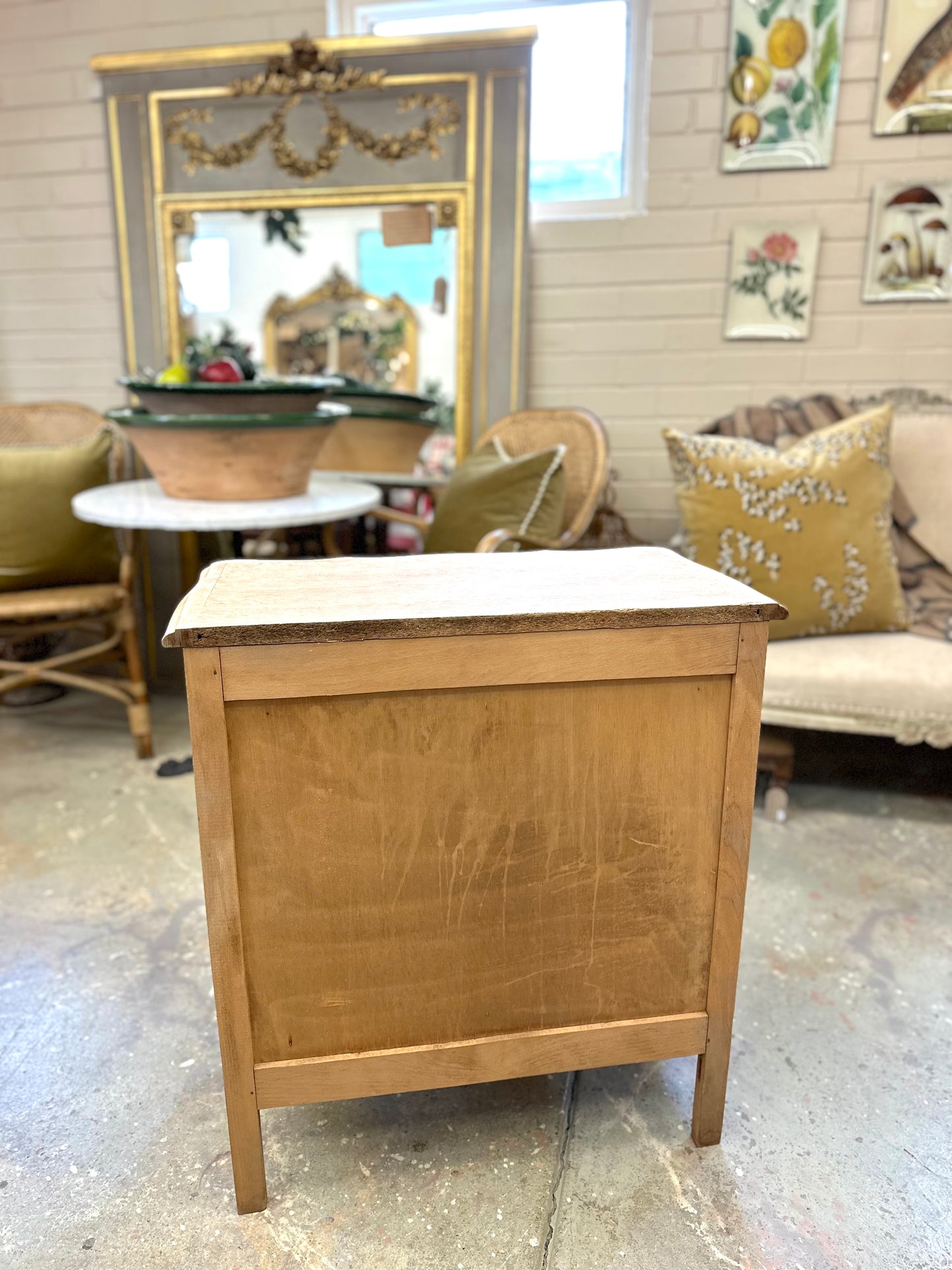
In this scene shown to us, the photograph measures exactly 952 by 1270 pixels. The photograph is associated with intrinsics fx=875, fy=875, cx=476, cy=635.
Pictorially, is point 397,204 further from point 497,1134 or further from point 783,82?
point 497,1134

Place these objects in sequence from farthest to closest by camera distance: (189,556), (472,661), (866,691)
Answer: (189,556) < (866,691) < (472,661)

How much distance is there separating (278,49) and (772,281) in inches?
64.5

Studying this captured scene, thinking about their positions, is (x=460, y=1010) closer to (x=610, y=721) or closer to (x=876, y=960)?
(x=610, y=721)

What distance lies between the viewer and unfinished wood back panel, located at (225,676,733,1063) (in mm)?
1027

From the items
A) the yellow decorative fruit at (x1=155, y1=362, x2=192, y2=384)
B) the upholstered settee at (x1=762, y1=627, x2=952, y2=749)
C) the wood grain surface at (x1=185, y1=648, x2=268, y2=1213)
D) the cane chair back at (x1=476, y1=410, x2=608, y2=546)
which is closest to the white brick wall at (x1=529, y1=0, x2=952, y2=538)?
the cane chair back at (x1=476, y1=410, x2=608, y2=546)

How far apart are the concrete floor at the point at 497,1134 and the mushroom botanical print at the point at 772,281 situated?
167cm

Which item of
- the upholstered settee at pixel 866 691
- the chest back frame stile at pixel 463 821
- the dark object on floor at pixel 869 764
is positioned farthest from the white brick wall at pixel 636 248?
the chest back frame stile at pixel 463 821

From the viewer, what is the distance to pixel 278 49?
263 cm

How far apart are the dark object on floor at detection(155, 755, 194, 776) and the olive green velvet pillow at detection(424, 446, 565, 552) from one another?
94 centimetres

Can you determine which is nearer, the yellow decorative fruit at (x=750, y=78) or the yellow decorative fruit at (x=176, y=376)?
the yellow decorative fruit at (x=176, y=376)

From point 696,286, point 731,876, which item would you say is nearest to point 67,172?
point 696,286

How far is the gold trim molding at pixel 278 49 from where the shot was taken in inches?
98.9

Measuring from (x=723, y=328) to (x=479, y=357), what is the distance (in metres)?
0.75

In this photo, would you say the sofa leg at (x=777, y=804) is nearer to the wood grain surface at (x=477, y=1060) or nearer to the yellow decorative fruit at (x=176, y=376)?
the wood grain surface at (x=477, y=1060)
